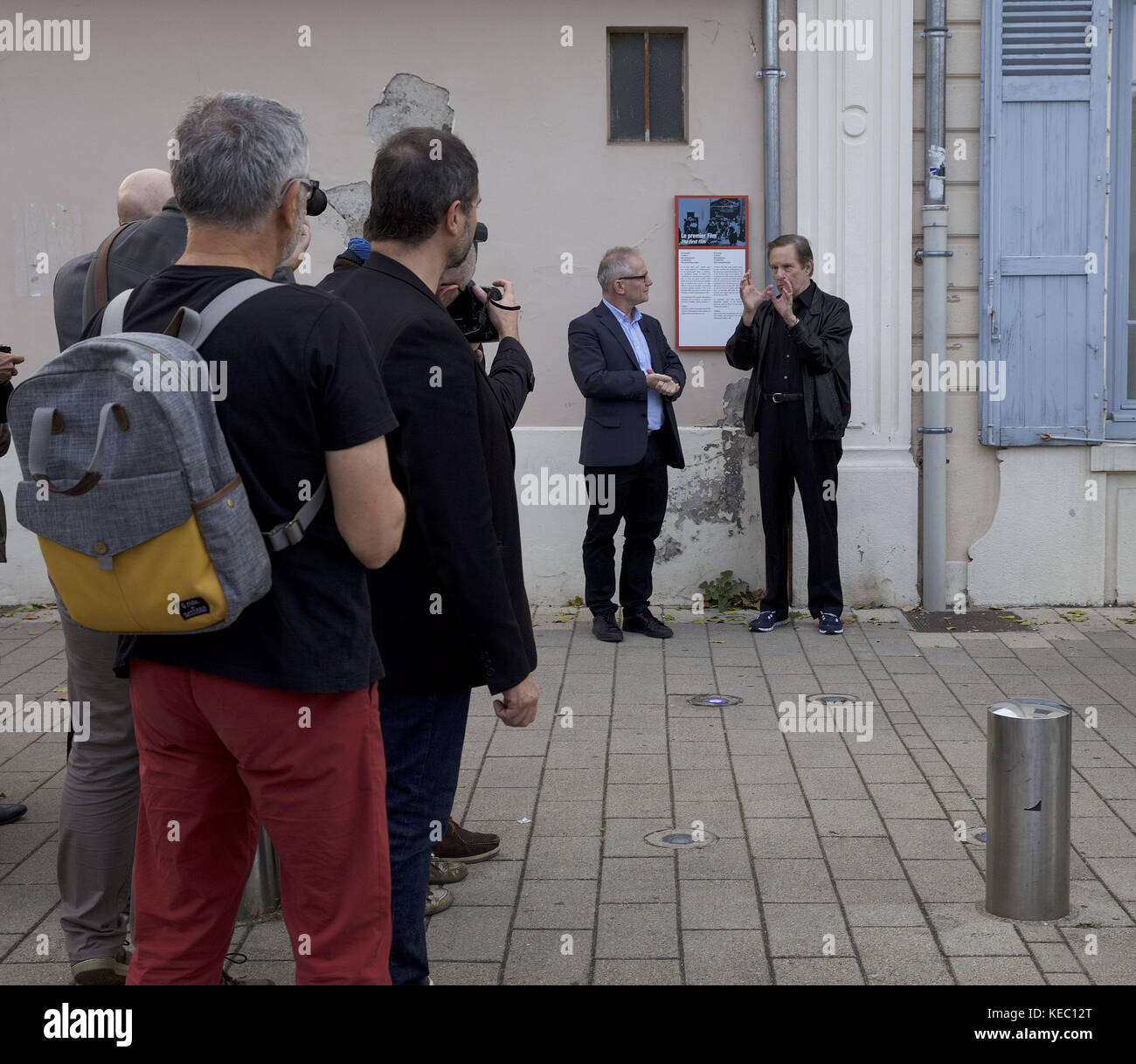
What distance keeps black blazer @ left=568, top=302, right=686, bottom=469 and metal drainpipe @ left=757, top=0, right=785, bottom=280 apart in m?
1.10

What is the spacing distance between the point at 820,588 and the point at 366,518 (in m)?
5.57

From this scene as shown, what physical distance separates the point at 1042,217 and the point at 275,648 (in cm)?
687

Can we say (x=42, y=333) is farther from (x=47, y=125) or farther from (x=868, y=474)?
(x=868, y=474)

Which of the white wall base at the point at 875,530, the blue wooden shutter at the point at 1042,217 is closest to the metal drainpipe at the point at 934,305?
the white wall base at the point at 875,530

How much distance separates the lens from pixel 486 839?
4.49 meters

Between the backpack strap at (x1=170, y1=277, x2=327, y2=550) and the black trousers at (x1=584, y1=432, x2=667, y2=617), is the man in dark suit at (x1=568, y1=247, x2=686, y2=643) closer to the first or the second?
the black trousers at (x1=584, y1=432, x2=667, y2=617)

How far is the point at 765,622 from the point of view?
7711 millimetres

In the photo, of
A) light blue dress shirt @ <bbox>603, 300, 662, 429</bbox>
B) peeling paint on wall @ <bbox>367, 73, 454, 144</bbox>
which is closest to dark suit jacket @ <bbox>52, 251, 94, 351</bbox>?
light blue dress shirt @ <bbox>603, 300, 662, 429</bbox>

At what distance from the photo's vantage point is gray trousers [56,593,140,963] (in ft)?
10.9

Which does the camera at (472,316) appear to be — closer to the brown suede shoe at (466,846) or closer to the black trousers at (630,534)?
the brown suede shoe at (466,846)

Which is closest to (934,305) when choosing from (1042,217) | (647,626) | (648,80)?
(1042,217)
